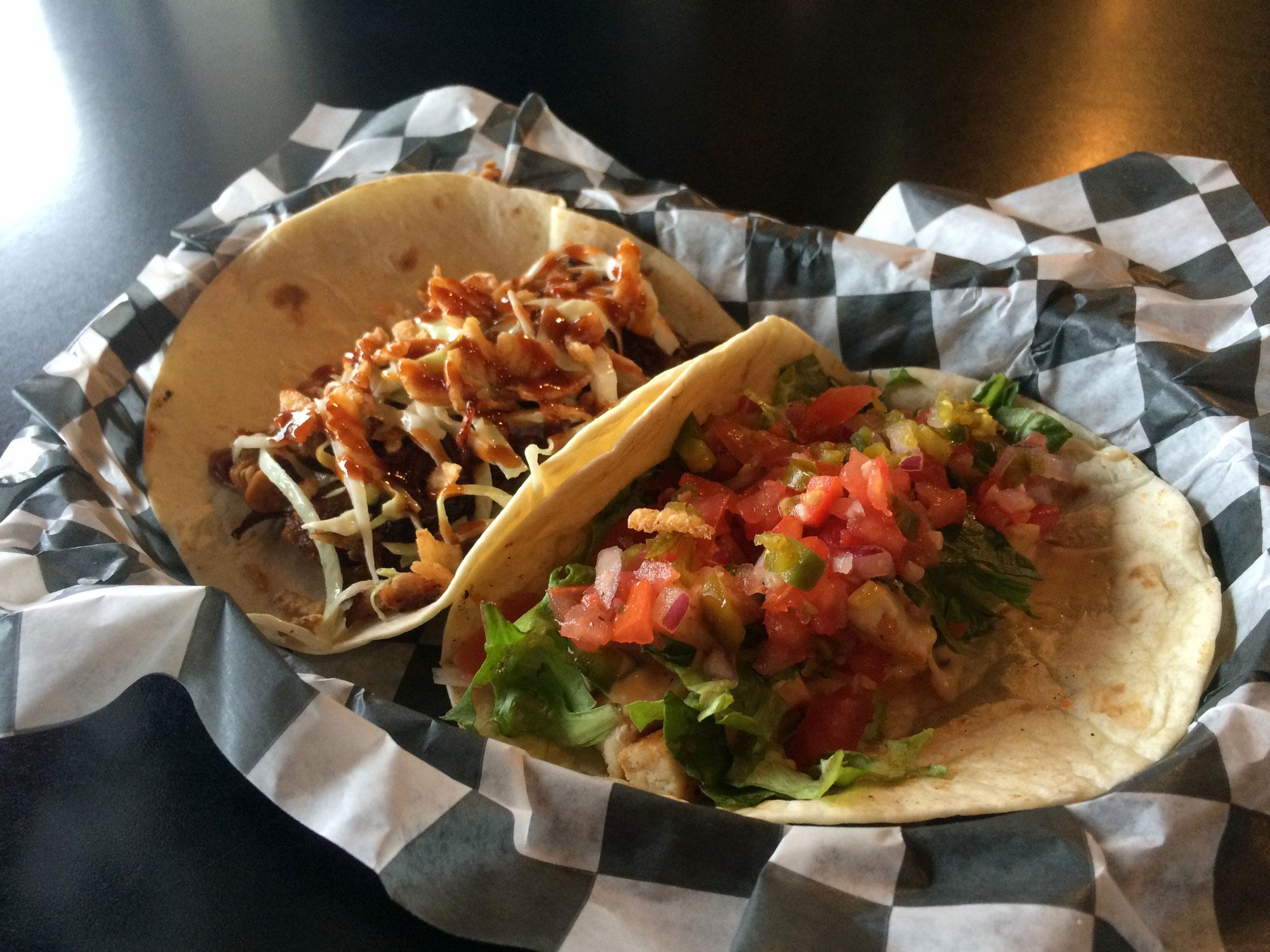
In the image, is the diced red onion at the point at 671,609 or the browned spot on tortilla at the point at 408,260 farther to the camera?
the browned spot on tortilla at the point at 408,260

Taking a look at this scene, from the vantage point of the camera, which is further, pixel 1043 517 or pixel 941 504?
pixel 1043 517

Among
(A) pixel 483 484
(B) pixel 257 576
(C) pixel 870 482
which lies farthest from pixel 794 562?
(B) pixel 257 576

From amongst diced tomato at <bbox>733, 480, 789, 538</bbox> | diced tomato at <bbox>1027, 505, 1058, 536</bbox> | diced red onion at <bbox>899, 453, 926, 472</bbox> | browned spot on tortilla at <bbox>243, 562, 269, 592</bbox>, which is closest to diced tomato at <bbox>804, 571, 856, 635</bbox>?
diced tomato at <bbox>733, 480, 789, 538</bbox>

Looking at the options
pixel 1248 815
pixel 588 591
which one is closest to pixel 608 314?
pixel 588 591

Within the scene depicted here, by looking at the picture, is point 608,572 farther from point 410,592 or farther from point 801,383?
point 801,383

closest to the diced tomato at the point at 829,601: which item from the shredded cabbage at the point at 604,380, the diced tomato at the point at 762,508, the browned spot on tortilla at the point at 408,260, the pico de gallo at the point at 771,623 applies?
the pico de gallo at the point at 771,623

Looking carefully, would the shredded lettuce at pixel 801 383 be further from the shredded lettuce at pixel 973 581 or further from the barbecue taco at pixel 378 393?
the shredded lettuce at pixel 973 581
